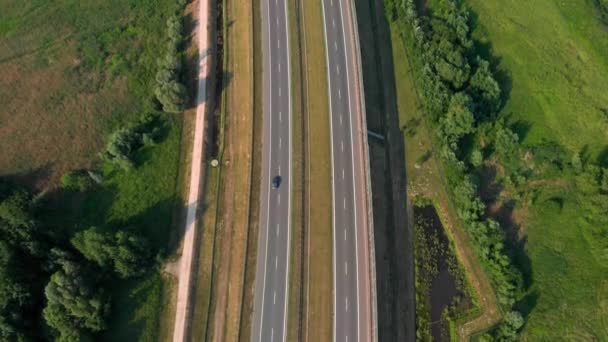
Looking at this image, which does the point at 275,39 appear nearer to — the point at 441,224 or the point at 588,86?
the point at 441,224

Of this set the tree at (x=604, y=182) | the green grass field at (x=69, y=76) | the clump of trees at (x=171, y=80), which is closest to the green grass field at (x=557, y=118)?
the tree at (x=604, y=182)

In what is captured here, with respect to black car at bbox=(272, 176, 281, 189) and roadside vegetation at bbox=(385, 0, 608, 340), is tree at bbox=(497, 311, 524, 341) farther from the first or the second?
black car at bbox=(272, 176, 281, 189)

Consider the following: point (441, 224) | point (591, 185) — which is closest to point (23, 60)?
point (441, 224)

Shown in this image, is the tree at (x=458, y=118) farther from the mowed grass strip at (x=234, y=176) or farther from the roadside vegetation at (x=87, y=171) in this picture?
the roadside vegetation at (x=87, y=171)

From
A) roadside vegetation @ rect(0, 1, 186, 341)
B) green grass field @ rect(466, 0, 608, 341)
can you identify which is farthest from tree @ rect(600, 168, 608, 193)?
roadside vegetation @ rect(0, 1, 186, 341)

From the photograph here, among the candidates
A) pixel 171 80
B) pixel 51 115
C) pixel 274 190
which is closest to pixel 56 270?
pixel 51 115

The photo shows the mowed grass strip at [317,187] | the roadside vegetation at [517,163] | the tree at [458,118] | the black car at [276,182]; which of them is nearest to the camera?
the mowed grass strip at [317,187]

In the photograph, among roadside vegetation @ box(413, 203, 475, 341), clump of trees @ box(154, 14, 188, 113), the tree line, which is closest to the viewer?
the tree line

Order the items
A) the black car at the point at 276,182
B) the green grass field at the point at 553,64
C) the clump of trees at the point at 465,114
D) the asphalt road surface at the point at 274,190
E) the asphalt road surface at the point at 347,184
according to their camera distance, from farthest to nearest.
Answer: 1. the green grass field at the point at 553,64
2. the black car at the point at 276,182
3. the clump of trees at the point at 465,114
4. the asphalt road surface at the point at 274,190
5. the asphalt road surface at the point at 347,184
